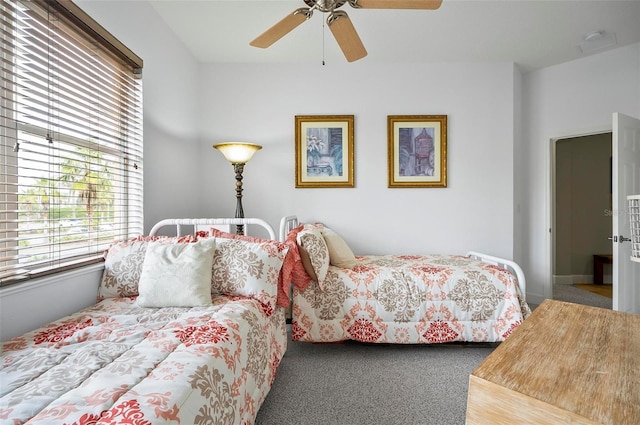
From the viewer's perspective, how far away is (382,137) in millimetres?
3150

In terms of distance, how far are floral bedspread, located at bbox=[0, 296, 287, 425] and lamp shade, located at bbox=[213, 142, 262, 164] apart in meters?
1.39

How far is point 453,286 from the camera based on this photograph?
218 centimetres

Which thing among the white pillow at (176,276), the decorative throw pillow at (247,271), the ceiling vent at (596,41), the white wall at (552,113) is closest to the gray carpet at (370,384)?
the decorative throw pillow at (247,271)

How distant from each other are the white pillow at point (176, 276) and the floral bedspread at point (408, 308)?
802 mm

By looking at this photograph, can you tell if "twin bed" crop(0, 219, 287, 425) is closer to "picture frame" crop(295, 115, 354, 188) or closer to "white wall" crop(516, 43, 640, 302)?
"picture frame" crop(295, 115, 354, 188)

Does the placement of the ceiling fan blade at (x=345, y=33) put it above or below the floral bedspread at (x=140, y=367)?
above

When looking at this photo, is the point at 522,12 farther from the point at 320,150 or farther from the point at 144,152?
the point at 144,152

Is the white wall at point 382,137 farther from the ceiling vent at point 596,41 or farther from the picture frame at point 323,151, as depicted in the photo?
the ceiling vent at point 596,41

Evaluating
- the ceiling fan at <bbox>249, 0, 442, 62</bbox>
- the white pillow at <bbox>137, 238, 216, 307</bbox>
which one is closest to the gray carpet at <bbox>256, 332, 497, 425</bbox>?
the white pillow at <bbox>137, 238, 216, 307</bbox>

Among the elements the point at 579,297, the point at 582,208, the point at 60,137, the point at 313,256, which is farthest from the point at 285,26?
the point at 582,208

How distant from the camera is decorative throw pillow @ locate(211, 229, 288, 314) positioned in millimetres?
1683

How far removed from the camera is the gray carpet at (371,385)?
1.53 meters

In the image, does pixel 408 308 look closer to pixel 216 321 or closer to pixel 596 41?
pixel 216 321

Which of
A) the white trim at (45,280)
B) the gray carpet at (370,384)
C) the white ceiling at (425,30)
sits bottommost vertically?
the gray carpet at (370,384)
